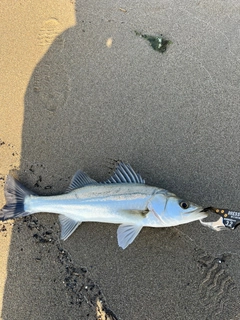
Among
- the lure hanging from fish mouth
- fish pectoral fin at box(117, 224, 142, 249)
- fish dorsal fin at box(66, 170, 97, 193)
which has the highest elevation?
the lure hanging from fish mouth

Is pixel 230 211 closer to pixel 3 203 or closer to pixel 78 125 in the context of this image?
pixel 78 125

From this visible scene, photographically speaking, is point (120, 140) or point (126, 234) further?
point (120, 140)

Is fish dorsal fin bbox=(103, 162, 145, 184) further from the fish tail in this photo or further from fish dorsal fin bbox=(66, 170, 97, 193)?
the fish tail

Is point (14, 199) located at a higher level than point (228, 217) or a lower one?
lower

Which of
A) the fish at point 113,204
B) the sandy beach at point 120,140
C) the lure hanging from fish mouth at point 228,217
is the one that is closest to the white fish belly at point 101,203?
the fish at point 113,204

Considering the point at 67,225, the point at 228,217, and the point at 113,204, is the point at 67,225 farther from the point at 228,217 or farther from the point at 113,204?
the point at 228,217

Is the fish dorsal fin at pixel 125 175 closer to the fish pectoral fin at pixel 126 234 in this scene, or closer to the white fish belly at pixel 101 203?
the white fish belly at pixel 101 203

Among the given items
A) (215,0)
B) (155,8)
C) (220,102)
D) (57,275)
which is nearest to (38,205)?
(57,275)

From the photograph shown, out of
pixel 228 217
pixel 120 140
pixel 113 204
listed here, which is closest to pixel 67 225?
pixel 113 204

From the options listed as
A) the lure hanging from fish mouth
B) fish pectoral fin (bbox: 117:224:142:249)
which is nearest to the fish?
fish pectoral fin (bbox: 117:224:142:249)
